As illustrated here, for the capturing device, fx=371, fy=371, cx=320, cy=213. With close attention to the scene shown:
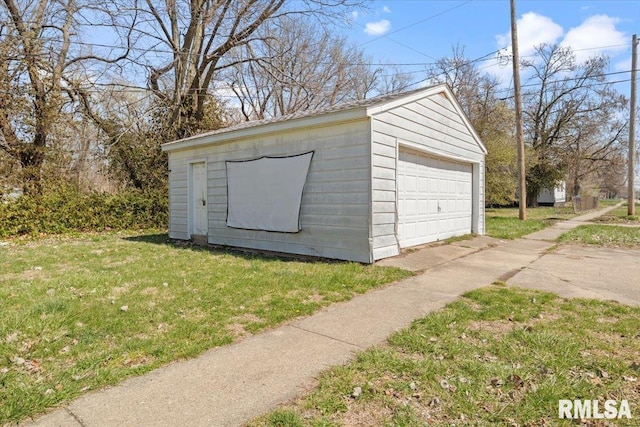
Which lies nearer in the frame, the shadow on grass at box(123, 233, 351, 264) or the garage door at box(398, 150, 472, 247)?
the shadow on grass at box(123, 233, 351, 264)

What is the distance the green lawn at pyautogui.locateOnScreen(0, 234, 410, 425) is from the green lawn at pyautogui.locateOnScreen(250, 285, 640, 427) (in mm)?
1262

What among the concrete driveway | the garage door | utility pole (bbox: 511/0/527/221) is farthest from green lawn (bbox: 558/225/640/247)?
utility pole (bbox: 511/0/527/221)

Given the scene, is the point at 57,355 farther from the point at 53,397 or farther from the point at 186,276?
the point at 186,276

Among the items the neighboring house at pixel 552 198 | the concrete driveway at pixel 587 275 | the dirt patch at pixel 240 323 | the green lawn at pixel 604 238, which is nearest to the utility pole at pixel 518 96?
the green lawn at pixel 604 238

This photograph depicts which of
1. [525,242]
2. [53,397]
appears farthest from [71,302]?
[525,242]

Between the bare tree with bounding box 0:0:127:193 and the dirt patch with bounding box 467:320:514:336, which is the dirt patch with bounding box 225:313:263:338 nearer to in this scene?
the dirt patch with bounding box 467:320:514:336

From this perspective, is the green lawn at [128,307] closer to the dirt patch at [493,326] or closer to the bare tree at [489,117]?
the dirt patch at [493,326]

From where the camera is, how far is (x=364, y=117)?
6.16 meters

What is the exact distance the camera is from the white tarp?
285 inches

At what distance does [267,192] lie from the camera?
7797mm

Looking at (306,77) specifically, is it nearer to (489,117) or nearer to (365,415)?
(489,117)

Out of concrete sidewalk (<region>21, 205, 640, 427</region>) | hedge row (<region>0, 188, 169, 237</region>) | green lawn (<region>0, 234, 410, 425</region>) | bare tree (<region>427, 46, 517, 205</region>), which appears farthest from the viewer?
bare tree (<region>427, 46, 517, 205</region>)

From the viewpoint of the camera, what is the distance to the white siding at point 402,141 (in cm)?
636

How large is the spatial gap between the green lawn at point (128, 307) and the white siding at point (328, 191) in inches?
20.9
